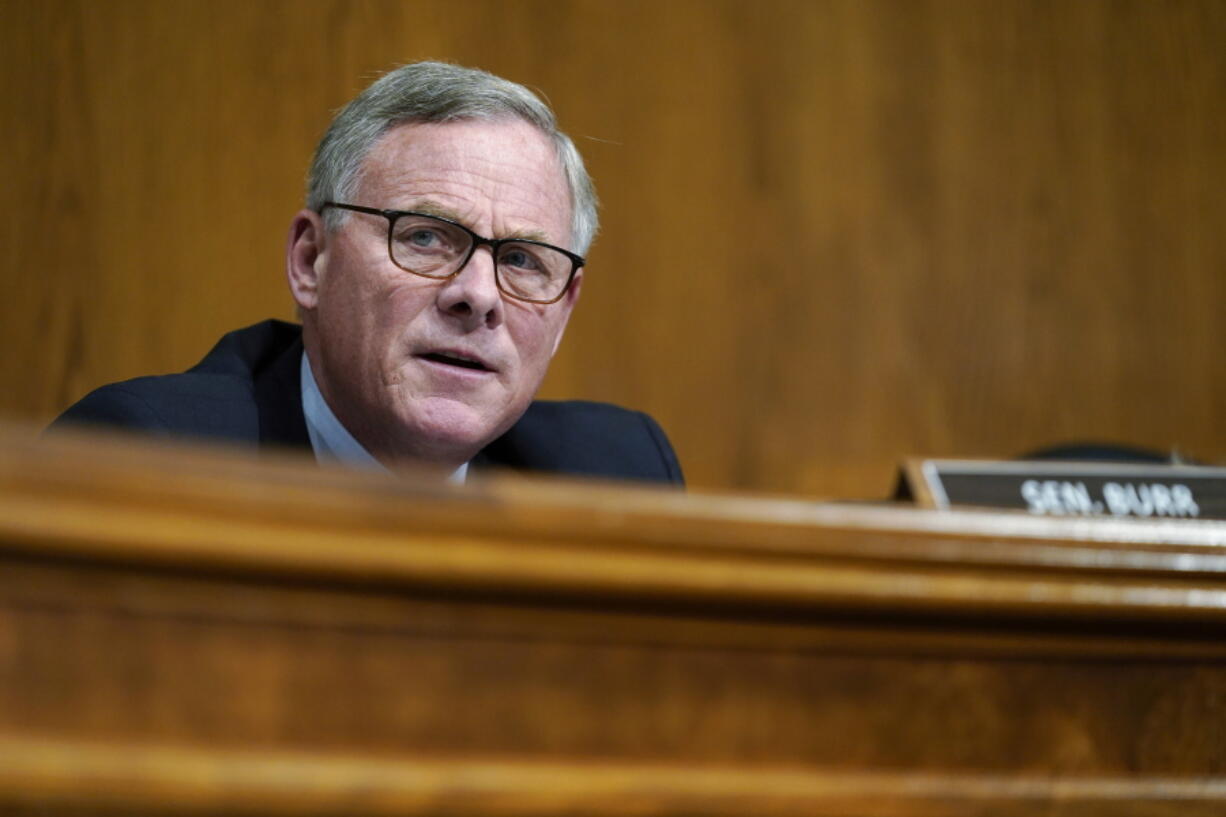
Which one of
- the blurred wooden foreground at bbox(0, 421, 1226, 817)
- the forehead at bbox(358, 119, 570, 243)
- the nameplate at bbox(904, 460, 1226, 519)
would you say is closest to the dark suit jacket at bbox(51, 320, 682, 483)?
the forehead at bbox(358, 119, 570, 243)

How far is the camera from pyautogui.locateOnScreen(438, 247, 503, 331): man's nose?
3.84 ft

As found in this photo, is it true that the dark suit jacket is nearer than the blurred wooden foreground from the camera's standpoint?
No

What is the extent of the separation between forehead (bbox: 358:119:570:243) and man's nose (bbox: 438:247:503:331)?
49mm

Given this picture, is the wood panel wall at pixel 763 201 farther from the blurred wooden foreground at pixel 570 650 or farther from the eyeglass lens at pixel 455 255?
the blurred wooden foreground at pixel 570 650

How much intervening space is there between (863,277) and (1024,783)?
182 centimetres

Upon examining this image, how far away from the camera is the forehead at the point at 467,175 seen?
121cm

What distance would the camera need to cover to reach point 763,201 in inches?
85.9

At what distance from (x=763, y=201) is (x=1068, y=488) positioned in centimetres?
109

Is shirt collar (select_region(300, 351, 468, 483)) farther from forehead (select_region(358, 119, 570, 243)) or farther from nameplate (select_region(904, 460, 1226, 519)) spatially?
nameplate (select_region(904, 460, 1226, 519))

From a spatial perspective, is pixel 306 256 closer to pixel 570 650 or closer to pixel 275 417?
pixel 275 417

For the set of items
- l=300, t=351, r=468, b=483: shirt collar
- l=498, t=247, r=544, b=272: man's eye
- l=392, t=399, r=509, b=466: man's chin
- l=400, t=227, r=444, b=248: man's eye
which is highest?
l=400, t=227, r=444, b=248: man's eye

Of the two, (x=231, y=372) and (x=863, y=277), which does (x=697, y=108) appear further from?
(x=231, y=372)

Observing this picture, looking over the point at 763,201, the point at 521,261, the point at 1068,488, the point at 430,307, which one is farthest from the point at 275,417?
the point at 763,201

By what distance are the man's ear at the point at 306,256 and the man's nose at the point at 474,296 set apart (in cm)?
17
